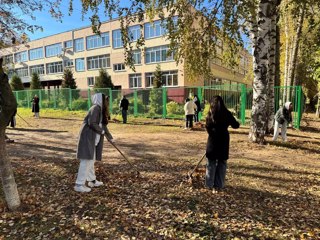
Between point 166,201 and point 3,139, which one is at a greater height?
point 3,139

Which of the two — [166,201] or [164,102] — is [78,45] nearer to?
[164,102]

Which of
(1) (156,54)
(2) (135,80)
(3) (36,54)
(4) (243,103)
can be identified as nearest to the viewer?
(4) (243,103)

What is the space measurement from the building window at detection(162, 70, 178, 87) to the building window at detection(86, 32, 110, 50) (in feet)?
38.1

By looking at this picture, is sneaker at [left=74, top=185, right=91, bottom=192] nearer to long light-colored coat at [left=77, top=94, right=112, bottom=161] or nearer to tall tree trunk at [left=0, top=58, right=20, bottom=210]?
long light-colored coat at [left=77, top=94, right=112, bottom=161]

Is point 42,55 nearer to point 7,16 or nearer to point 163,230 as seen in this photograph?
point 7,16

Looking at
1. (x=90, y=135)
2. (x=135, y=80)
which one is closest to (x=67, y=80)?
(x=135, y=80)

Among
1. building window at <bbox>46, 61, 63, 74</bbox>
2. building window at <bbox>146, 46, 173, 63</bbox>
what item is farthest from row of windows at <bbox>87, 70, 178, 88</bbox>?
building window at <bbox>46, 61, 63, 74</bbox>

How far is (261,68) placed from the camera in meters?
9.15

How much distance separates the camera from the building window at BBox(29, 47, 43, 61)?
175ft

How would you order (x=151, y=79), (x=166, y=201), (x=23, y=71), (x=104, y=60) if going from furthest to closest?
(x=23, y=71) < (x=104, y=60) < (x=151, y=79) < (x=166, y=201)

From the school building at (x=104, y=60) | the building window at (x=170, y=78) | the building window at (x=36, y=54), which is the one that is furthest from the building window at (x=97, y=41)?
the building window at (x=36, y=54)

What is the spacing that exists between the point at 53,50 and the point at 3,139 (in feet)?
167

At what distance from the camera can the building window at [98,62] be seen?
42.2 m

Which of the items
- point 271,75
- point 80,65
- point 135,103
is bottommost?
point 135,103
